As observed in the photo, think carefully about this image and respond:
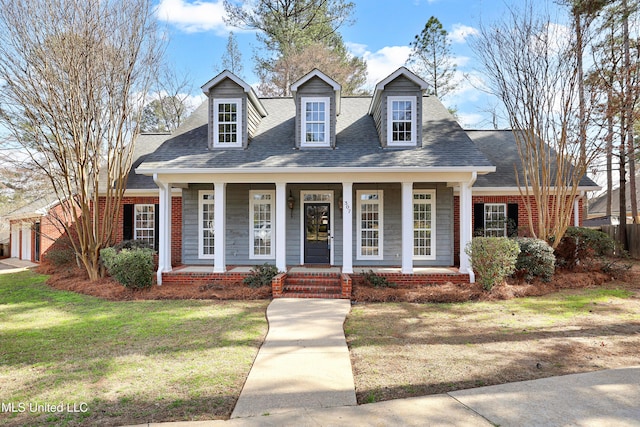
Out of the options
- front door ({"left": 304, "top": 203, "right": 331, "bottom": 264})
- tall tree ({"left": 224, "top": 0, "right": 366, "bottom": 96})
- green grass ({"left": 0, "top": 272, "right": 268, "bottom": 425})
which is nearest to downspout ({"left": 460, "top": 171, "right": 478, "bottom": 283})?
front door ({"left": 304, "top": 203, "right": 331, "bottom": 264})

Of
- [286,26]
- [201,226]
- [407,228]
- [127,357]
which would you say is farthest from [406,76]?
[286,26]

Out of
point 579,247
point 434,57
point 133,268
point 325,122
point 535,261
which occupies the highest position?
point 434,57

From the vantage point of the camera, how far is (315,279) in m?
9.20

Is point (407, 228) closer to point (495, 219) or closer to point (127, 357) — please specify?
point (495, 219)

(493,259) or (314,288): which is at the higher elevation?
(493,259)

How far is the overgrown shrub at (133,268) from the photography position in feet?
29.0

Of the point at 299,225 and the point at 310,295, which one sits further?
the point at 299,225

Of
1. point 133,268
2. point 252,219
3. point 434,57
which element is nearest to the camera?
point 133,268

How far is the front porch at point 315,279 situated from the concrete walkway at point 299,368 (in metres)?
1.42

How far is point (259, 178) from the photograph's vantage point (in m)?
9.56

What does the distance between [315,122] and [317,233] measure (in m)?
3.48

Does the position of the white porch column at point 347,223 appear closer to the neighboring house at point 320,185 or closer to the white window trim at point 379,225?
the neighboring house at point 320,185

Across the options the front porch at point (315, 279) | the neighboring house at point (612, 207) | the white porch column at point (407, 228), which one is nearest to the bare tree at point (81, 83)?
the front porch at point (315, 279)

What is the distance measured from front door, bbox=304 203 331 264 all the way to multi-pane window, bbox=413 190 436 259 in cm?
280
